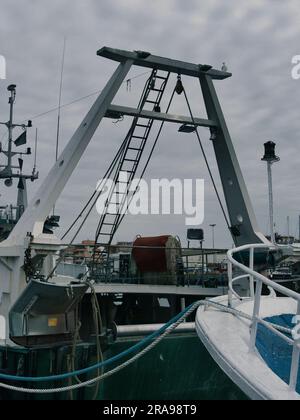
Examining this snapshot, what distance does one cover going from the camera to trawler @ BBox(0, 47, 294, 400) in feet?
27.3

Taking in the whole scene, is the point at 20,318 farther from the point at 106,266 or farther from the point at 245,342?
the point at 245,342

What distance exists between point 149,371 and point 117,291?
2032 mm

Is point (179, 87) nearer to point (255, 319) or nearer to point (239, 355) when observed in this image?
point (255, 319)

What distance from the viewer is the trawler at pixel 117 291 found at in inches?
327

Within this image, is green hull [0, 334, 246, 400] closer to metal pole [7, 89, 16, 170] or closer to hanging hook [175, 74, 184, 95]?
hanging hook [175, 74, 184, 95]

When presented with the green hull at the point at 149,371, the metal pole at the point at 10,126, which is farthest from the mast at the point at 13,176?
the green hull at the point at 149,371

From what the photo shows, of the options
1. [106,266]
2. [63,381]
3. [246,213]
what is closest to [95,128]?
[106,266]

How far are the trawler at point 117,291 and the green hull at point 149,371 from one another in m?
0.02

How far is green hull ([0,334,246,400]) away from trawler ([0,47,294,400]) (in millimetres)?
18

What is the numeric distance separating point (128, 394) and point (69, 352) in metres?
1.35

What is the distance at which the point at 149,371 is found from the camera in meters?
8.66

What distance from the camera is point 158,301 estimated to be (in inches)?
464

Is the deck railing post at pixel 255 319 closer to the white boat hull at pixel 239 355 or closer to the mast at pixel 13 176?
the white boat hull at pixel 239 355

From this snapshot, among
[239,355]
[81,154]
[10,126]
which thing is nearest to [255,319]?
[239,355]
